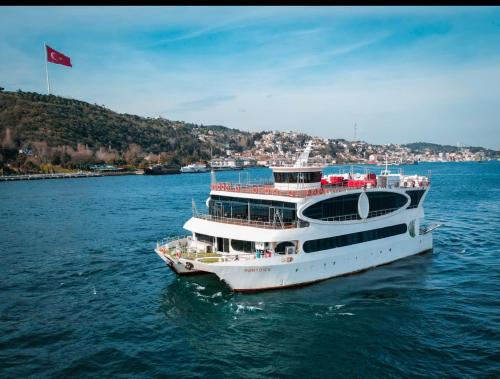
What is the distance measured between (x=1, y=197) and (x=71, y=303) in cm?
6829

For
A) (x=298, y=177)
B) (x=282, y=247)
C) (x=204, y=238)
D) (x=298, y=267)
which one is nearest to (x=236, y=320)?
(x=298, y=267)

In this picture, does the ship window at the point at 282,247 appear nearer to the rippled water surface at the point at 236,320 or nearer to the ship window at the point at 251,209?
the ship window at the point at 251,209

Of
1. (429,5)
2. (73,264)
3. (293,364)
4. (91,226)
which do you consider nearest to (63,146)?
(91,226)

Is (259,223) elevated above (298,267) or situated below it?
above

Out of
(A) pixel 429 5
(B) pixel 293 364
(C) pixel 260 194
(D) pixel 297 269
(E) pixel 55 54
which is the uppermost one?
(E) pixel 55 54

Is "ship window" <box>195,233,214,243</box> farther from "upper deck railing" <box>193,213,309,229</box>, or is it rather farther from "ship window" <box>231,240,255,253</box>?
"ship window" <box>231,240,255,253</box>

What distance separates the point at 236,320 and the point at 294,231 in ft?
22.5

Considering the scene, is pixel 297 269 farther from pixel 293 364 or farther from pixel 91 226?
pixel 91 226

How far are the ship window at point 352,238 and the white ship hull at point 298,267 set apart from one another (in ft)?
1.11

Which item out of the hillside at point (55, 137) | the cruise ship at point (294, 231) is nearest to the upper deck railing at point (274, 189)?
the cruise ship at point (294, 231)

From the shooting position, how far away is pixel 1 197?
268 ft

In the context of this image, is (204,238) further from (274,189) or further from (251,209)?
(274,189)

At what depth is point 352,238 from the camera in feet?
96.8

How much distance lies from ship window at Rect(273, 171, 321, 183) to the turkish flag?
57374 millimetres
